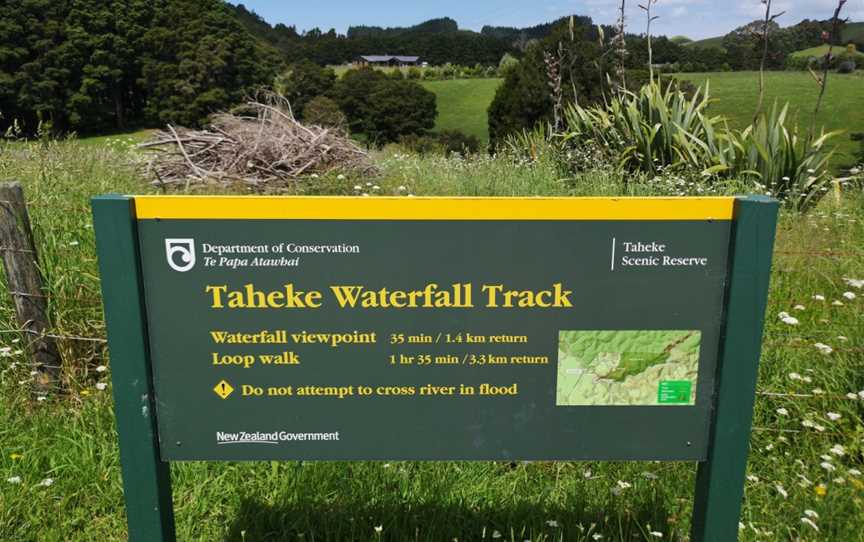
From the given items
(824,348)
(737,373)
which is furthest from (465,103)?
(737,373)

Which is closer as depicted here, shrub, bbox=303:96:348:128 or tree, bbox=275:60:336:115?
shrub, bbox=303:96:348:128

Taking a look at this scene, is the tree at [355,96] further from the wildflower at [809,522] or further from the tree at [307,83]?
the wildflower at [809,522]

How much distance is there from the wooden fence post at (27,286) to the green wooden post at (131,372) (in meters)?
1.89

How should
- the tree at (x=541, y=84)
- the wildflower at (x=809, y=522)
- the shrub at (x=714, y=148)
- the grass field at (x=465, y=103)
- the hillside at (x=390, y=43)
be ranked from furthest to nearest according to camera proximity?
1. the hillside at (x=390, y=43)
2. the grass field at (x=465, y=103)
3. the tree at (x=541, y=84)
4. the shrub at (x=714, y=148)
5. the wildflower at (x=809, y=522)

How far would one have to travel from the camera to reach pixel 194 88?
51531mm

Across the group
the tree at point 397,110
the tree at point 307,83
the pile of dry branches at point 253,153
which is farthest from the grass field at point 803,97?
the pile of dry branches at point 253,153

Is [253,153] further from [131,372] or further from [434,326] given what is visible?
[434,326]

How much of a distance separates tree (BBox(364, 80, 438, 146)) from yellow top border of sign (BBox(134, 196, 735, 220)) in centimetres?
5348

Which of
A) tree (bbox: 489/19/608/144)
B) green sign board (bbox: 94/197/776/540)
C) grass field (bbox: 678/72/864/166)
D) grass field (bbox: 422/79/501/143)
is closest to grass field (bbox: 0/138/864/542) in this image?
green sign board (bbox: 94/197/776/540)

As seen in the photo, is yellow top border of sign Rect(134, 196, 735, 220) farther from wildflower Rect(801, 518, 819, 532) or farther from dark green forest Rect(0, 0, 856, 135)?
dark green forest Rect(0, 0, 856, 135)

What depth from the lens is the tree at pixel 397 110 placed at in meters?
55.4

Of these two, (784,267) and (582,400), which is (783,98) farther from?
(582,400)

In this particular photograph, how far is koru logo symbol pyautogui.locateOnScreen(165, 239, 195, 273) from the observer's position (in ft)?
6.19

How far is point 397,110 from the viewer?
185 feet
